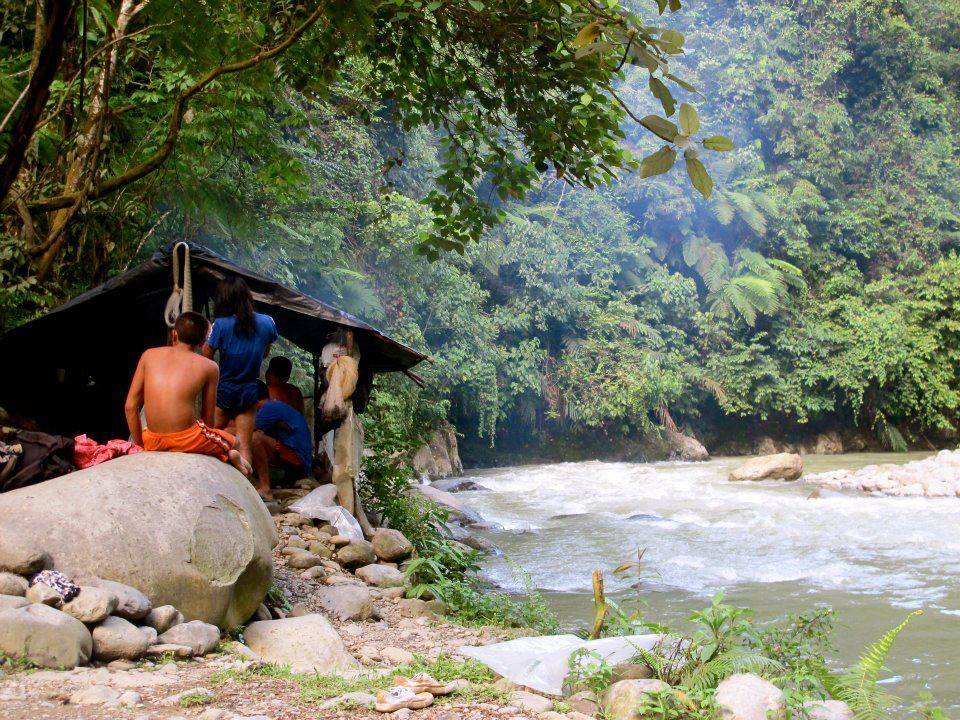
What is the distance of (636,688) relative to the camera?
12.1 ft

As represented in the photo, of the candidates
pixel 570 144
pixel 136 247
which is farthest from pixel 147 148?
pixel 570 144

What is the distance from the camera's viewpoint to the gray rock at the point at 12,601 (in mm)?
3207

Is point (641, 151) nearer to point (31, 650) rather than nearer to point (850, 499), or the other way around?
point (850, 499)

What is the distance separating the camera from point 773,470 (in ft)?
53.8

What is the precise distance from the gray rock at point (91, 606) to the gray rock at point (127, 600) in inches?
2.1

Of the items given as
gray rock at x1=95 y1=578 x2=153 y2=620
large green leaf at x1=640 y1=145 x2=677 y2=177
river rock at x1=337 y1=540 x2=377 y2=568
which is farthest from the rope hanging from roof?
large green leaf at x1=640 y1=145 x2=677 y2=177

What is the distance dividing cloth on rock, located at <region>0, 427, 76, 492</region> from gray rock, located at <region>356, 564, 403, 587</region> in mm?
2161

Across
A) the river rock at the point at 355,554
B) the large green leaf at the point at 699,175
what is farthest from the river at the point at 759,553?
the large green leaf at the point at 699,175

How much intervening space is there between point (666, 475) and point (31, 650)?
16182mm

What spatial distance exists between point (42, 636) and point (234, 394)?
123 inches

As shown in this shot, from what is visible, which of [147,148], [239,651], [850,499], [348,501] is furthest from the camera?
[850,499]

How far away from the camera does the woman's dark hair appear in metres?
6.04

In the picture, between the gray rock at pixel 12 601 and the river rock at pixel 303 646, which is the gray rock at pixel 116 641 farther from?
the river rock at pixel 303 646

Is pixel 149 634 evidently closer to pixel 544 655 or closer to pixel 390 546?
pixel 544 655
